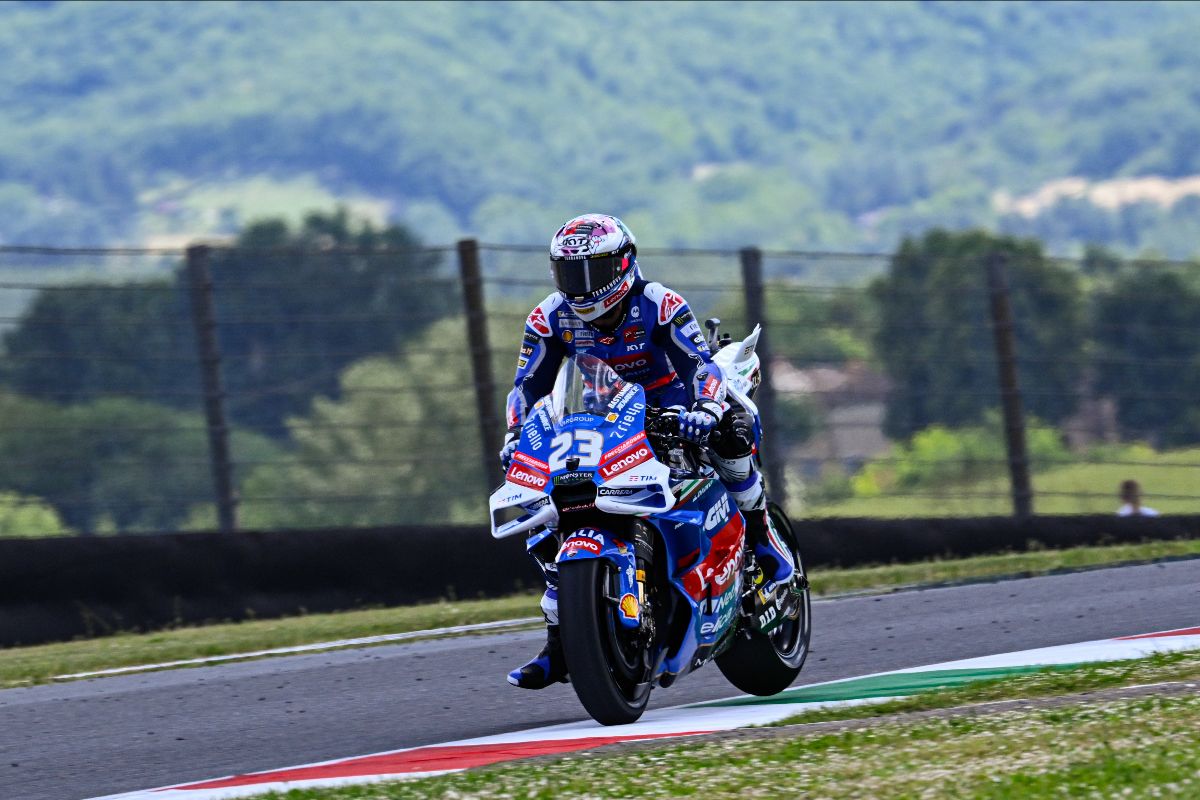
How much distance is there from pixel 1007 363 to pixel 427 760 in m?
10.9

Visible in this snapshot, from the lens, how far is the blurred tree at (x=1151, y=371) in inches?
687

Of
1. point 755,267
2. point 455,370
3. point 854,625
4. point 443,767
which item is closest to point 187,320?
point 455,370

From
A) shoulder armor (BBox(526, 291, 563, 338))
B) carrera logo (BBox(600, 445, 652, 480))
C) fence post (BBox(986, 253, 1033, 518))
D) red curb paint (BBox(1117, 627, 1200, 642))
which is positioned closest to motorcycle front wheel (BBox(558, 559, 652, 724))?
carrera logo (BBox(600, 445, 652, 480))

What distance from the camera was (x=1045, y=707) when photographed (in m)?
6.22

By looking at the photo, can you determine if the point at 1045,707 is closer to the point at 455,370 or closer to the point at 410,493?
the point at 455,370

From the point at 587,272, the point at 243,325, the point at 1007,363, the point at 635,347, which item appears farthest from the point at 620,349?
the point at 1007,363

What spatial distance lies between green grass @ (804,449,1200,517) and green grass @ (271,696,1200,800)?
921cm

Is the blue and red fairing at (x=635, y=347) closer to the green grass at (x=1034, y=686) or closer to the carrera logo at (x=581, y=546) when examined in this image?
the carrera logo at (x=581, y=546)

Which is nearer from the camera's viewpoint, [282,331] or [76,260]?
[76,260]

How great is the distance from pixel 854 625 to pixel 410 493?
6.47m

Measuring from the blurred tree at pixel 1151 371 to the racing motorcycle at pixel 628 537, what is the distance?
10441 millimetres

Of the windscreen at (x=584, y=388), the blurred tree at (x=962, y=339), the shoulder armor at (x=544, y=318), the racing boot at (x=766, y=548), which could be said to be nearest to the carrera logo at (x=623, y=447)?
the windscreen at (x=584, y=388)

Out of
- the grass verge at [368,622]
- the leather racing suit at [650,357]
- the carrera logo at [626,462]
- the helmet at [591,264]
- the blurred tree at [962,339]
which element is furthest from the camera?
the blurred tree at [962,339]

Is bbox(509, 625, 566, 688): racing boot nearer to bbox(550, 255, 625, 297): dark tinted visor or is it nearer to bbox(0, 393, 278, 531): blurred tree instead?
bbox(550, 255, 625, 297): dark tinted visor
